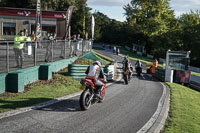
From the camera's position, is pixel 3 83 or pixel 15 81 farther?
pixel 15 81

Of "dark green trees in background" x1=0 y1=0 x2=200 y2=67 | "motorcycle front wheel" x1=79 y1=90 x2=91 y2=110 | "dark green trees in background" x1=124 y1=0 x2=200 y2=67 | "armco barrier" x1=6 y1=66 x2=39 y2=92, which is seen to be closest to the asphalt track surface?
"motorcycle front wheel" x1=79 y1=90 x2=91 y2=110

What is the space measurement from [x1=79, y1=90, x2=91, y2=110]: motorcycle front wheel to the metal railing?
154 inches

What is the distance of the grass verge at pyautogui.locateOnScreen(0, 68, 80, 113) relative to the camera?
838 centimetres

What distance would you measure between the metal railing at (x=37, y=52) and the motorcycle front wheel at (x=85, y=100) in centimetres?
392

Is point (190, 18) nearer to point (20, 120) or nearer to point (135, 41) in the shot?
point (135, 41)

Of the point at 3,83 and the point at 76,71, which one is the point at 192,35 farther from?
the point at 3,83

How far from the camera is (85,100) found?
832cm

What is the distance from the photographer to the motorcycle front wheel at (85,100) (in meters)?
8.09

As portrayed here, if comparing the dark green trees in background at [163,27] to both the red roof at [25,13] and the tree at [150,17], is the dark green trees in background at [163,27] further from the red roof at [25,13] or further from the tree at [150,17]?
the red roof at [25,13]

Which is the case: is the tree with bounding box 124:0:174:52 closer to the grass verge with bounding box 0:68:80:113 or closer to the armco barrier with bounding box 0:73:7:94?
the grass verge with bounding box 0:68:80:113

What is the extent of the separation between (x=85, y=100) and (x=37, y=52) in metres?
5.59

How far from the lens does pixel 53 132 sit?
6.05 m

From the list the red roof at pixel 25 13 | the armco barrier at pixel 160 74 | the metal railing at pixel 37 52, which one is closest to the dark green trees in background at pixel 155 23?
→ the red roof at pixel 25 13

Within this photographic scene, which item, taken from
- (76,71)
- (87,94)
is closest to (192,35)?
(76,71)
